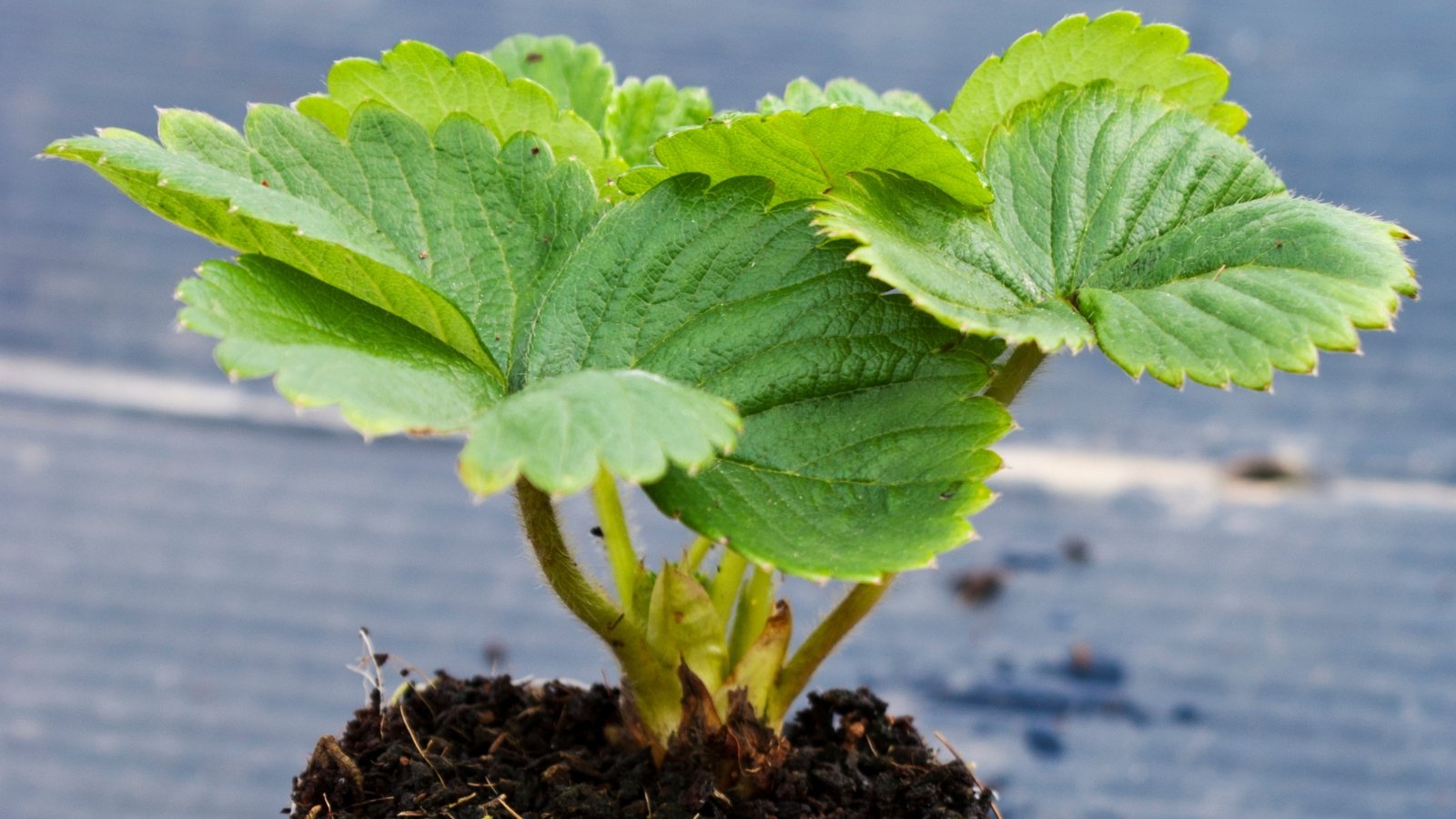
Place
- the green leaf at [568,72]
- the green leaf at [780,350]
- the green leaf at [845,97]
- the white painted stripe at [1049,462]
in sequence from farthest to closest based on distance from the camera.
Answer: the white painted stripe at [1049,462]
the green leaf at [568,72]
the green leaf at [845,97]
the green leaf at [780,350]

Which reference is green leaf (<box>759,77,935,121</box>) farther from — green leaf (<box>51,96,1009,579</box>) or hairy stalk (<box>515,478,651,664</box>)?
hairy stalk (<box>515,478,651,664</box>)

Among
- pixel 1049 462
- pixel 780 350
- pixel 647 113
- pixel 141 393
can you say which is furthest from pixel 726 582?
pixel 141 393

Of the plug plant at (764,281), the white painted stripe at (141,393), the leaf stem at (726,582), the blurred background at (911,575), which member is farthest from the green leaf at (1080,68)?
the white painted stripe at (141,393)

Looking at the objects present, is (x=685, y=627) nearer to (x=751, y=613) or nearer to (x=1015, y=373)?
(x=751, y=613)

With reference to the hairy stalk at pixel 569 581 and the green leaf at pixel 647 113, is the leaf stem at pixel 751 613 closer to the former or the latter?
the hairy stalk at pixel 569 581

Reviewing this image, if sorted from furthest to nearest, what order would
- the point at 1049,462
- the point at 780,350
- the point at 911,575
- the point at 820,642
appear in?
1. the point at 1049,462
2. the point at 911,575
3. the point at 820,642
4. the point at 780,350

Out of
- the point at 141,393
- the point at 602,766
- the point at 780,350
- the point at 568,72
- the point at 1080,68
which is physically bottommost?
the point at 602,766

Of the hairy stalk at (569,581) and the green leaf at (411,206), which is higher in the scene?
the green leaf at (411,206)
